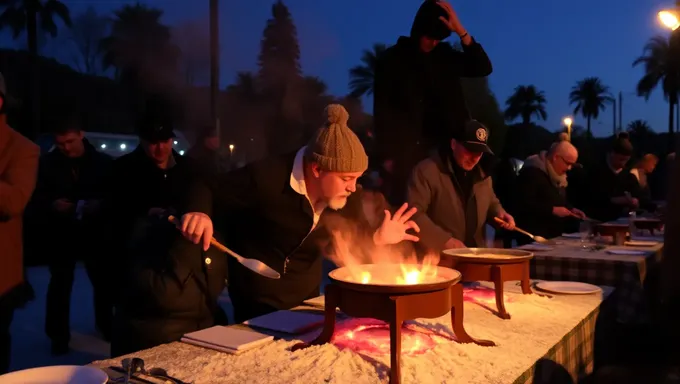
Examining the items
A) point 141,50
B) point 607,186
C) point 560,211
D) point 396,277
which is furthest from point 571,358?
point 141,50

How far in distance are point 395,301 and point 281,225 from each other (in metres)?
1.28

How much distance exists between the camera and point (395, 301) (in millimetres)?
1642

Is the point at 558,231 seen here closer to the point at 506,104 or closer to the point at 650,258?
the point at 650,258

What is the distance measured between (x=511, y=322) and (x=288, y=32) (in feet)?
165

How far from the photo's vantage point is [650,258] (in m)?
4.34

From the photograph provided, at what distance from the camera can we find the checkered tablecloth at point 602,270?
11.7 feet

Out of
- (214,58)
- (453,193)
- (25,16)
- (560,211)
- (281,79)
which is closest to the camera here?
(453,193)

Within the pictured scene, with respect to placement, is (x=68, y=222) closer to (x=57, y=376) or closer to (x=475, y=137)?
(x=475, y=137)

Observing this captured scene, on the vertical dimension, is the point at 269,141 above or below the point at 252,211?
above

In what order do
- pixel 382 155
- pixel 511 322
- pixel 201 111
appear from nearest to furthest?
pixel 511 322, pixel 382 155, pixel 201 111

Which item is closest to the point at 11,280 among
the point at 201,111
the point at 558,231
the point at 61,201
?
the point at 61,201

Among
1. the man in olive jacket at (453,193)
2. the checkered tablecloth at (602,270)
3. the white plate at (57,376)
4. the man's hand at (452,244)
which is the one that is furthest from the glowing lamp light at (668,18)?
the white plate at (57,376)

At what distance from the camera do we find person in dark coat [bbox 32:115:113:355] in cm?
480

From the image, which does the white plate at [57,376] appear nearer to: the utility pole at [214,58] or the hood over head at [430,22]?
the hood over head at [430,22]
